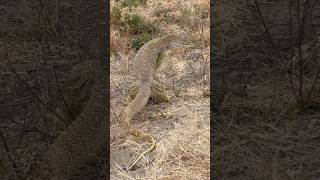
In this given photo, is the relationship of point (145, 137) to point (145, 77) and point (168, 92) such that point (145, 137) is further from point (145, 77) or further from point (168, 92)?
point (168, 92)

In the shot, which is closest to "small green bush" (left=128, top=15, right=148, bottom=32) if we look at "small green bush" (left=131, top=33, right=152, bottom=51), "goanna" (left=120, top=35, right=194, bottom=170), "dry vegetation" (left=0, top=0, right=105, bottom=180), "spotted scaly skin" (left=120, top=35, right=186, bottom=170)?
"small green bush" (left=131, top=33, right=152, bottom=51)

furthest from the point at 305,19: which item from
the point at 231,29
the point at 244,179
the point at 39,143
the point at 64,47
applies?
the point at 39,143

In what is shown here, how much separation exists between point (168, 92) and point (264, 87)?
13.9ft

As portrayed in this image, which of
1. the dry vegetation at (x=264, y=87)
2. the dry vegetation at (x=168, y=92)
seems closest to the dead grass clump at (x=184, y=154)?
the dry vegetation at (x=168, y=92)

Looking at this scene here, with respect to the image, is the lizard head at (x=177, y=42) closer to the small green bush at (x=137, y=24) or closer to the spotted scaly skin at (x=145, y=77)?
the spotted scaly skin at (x=145, y=77)

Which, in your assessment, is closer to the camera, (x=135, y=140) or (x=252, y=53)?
(x=252, y=53)

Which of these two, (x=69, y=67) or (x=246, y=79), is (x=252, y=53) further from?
(x=69, y=67)

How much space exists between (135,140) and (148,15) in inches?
208

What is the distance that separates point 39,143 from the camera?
1.81 meters

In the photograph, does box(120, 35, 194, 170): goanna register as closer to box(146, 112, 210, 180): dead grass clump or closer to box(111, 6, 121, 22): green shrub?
box(146, 112, 210, 180): dead grass clump

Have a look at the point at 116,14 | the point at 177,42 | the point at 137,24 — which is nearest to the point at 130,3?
the point at 116,14

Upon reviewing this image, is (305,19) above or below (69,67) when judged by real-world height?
above

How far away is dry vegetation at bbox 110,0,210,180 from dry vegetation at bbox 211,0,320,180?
1567 mm

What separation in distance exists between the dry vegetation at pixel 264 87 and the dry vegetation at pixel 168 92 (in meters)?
1.57
